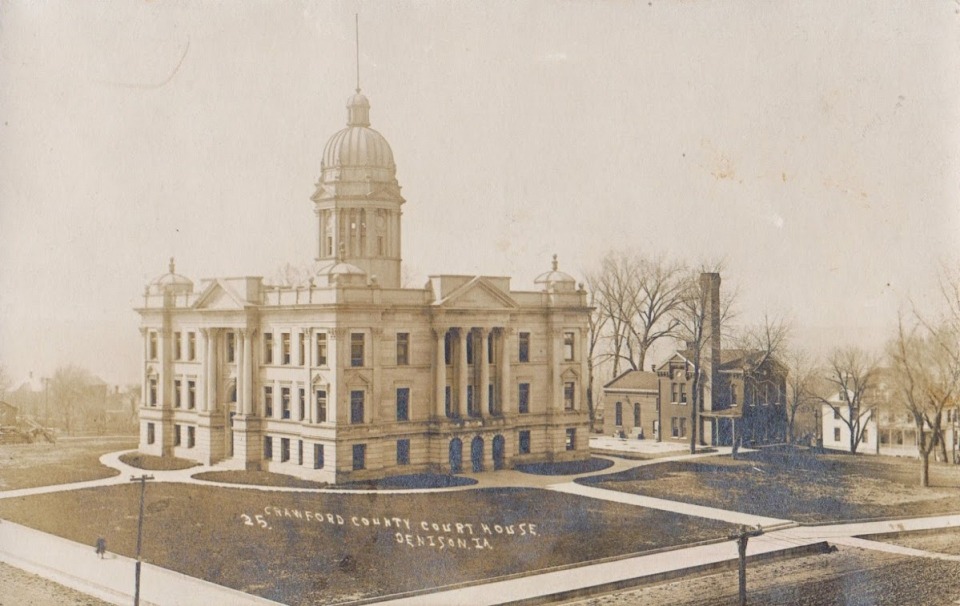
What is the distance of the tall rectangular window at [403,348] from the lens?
152 ft

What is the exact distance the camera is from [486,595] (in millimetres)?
27781

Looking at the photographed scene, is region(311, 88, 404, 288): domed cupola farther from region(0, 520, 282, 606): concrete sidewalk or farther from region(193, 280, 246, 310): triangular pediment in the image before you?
region(0, 520, 282, 606): concrete sidewalk

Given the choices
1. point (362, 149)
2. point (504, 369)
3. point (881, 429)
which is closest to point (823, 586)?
point (504, 369)

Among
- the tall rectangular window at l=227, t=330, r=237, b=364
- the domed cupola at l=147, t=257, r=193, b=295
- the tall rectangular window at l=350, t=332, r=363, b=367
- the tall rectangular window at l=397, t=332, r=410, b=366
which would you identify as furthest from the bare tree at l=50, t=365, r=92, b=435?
the tall rectangular window at l=397, t=332, r=410, b=366

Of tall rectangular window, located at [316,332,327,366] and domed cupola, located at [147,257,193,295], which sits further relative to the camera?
domed cupola, located at [147,257,193,295]

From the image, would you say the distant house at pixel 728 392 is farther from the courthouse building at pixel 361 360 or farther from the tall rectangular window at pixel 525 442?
the tall rectangular window at pixel 525 442

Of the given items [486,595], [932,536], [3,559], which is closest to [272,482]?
[3,559]

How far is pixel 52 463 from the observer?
48.0m

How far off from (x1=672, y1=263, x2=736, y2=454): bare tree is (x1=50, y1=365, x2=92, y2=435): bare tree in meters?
32.0

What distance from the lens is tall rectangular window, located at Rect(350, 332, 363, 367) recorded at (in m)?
44.4

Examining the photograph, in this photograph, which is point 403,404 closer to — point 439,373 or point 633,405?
point 439,373

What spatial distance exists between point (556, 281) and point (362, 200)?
1042 centimetres

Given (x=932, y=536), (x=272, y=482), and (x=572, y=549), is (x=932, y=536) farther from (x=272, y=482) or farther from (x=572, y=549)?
(x=272, y=482)

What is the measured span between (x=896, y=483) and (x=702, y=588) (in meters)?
21.5
